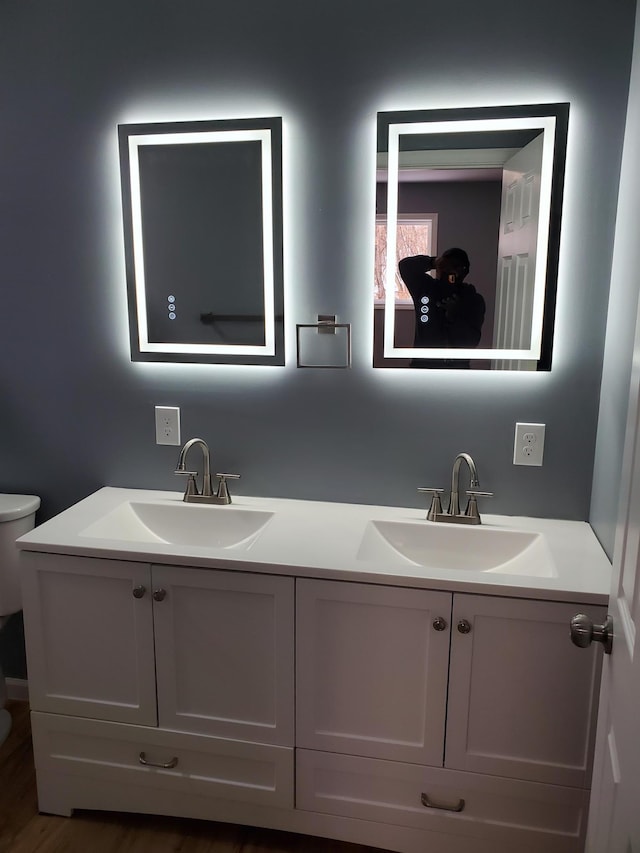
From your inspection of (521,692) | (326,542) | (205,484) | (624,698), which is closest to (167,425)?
(205,484)

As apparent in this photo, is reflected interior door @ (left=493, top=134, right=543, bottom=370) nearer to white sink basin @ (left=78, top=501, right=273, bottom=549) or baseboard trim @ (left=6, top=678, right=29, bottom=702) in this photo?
white sink basin @ (left=78, top=501, right=273, bottom=549)

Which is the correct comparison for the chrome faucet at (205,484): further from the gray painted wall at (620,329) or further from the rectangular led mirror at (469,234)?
the gray painted wall at (620,329)

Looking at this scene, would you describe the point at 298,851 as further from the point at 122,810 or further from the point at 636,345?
the point at 636,345

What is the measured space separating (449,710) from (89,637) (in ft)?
3.15

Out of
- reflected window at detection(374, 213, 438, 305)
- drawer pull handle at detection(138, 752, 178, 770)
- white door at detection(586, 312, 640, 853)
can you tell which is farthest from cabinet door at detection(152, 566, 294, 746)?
reflected window at detection(374, 213, 438, 305)

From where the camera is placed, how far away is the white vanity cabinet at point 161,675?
5.39 feet

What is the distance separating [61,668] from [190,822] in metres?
0.58

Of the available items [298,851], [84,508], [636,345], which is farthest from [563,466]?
[84,508]

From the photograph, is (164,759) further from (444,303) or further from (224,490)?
(444,303)

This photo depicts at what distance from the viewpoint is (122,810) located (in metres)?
1.83

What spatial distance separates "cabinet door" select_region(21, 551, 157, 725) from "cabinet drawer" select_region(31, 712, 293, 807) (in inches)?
1.8

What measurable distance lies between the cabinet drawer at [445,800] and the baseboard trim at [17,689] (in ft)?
3.92

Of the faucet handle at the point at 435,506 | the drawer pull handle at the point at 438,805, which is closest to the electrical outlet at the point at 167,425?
the faucet handle at the point at 435,506

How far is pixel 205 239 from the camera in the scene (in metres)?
1.93
